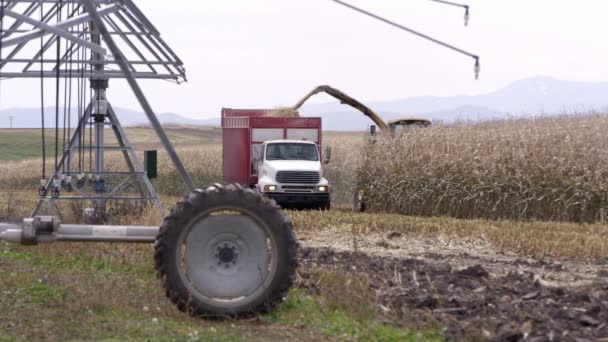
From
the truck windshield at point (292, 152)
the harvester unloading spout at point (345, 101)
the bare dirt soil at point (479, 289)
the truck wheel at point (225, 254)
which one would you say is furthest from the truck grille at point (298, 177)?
→ the truck wheel at point (225, 254)

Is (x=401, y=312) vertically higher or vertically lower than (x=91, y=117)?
lower

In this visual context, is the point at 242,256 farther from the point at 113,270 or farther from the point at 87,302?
the point at 113,270

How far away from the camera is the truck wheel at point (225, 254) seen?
7.99 meters

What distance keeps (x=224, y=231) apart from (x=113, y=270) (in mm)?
3388

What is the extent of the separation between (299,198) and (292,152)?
1620 mm

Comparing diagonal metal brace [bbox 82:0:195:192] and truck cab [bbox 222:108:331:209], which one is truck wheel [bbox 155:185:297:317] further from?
truck cab [bbox 222:108:331:209]

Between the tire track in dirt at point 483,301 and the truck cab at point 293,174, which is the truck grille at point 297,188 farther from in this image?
the tire track in dirt at point 483,301

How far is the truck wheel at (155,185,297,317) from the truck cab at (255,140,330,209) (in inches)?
547

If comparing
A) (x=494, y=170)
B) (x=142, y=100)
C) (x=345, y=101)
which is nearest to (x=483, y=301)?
(x=142, y=100)

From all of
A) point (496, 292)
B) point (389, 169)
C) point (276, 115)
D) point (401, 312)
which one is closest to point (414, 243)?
point (496, 292)

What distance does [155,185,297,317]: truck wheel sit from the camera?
7.99 meters

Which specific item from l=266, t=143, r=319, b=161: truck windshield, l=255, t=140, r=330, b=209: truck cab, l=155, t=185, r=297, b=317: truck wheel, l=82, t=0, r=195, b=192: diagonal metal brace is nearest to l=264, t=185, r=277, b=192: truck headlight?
l=255, t=140, r=330, b=209: truck cab

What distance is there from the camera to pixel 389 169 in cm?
2327

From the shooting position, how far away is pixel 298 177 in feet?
73.6
